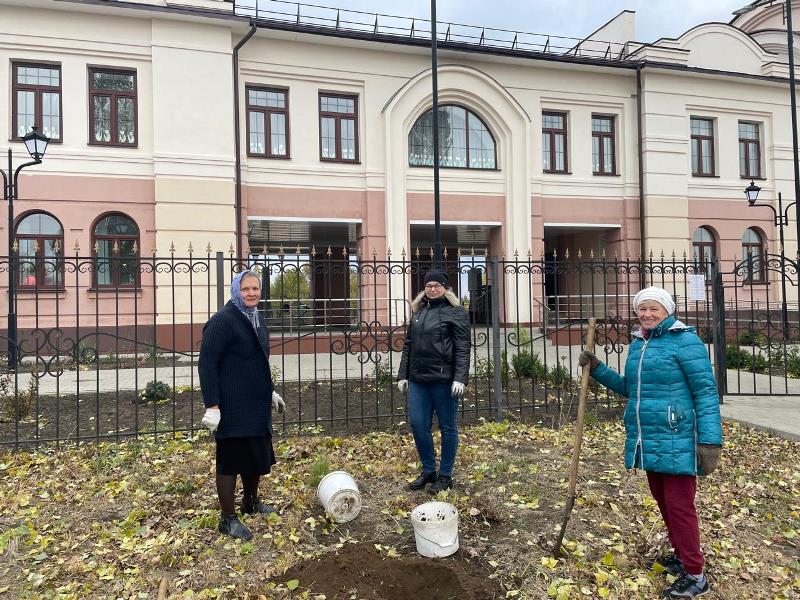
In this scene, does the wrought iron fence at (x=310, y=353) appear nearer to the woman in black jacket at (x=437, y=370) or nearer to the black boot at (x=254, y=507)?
the woman in black jacket at (x=437, y=370)

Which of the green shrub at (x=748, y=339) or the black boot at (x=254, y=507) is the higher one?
the green shrub at (x=748, y=339)

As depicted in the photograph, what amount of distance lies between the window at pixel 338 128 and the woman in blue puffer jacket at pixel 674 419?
14.0 metres

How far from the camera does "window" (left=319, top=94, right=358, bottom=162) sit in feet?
52.7

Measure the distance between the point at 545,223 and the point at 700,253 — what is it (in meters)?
5.73

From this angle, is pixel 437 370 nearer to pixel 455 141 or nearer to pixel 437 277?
pixel 437 277

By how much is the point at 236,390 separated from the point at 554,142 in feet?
54.5

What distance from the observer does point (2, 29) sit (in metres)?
13.2

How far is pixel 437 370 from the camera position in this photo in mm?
4449

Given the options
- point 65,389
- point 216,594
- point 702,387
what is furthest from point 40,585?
point 65,389

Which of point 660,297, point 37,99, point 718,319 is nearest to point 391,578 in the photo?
point 660,297

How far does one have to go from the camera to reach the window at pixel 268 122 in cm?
1541

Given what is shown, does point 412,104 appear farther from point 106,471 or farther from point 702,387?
point 702,387

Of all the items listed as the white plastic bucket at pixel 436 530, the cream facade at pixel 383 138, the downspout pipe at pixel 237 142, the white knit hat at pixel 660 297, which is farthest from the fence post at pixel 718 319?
the downspout pipe at pixel 237 142

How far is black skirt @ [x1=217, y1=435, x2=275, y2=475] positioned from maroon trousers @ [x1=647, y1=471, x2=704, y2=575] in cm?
248
